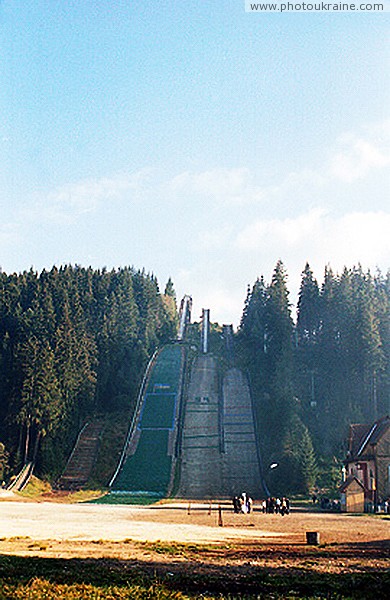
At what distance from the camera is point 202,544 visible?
62.5 feet

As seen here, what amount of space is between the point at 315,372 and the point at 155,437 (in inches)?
849

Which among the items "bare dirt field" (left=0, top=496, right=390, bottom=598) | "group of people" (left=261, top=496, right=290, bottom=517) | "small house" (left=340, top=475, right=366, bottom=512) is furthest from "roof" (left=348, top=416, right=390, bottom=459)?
"bare dirt field" (left=0, top=496, right=390, bottom=598)

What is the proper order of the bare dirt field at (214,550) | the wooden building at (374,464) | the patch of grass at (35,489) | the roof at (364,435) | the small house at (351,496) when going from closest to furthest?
the bare dirt field at (214,550)
the small house at (351,496)
the wooden building at (374,464)
the roof at (364,435)
the patch of grass at (35,489)

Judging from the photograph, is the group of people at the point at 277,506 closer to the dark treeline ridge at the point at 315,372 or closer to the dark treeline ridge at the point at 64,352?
the dark treeline ridge at the point at 315,372

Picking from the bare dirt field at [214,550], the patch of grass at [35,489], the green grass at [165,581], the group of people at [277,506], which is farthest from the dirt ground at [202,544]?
the patch of grass at [35,489]

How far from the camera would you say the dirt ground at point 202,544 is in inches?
575

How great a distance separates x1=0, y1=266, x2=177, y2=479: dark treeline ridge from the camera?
60344 mm

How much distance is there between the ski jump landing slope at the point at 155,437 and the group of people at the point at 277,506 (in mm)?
14715

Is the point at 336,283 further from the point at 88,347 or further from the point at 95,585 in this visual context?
the point at 95,585

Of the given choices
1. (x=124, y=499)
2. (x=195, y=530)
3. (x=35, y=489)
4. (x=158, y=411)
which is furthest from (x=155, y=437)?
(x=195, y=530)

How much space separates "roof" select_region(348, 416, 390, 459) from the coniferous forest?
12.8ft

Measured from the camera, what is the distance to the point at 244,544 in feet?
65.1

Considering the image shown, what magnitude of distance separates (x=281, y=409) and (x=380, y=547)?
1817 inches

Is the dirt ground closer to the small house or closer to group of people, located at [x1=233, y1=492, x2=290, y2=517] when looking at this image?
group of people, located at [x1=233, y1=492, x2=290, y2=517]
